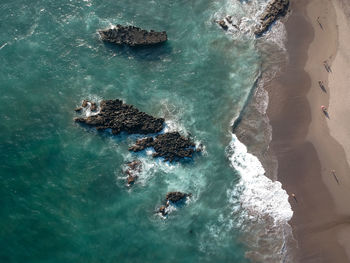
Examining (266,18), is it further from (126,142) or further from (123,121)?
(126,142)

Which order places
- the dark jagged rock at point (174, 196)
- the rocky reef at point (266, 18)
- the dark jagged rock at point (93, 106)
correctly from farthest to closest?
the rocky reef at point (266, 18) → the dark jagged rock at point (93, 106) → the dark jagged rock at point (174, 196)

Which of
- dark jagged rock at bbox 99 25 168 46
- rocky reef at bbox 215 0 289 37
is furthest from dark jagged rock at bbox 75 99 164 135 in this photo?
rocky reef at bbox 215 0 289 37

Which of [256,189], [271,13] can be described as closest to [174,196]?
[256,189]

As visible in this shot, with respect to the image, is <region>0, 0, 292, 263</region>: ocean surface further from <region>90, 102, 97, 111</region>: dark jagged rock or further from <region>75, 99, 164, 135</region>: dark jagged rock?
<region>75, 99, 164, 135</region>: dark jagged rock

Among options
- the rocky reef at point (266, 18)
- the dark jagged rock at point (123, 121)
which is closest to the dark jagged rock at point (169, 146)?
the dark jagged rock at point (123, 121)

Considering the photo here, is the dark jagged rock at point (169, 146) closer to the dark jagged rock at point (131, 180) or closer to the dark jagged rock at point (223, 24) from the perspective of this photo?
the dark jagged rock at point (131, 180)

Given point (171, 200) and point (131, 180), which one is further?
point (131, 180)

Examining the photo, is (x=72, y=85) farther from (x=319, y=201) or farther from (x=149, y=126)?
(x=319, y=201)
